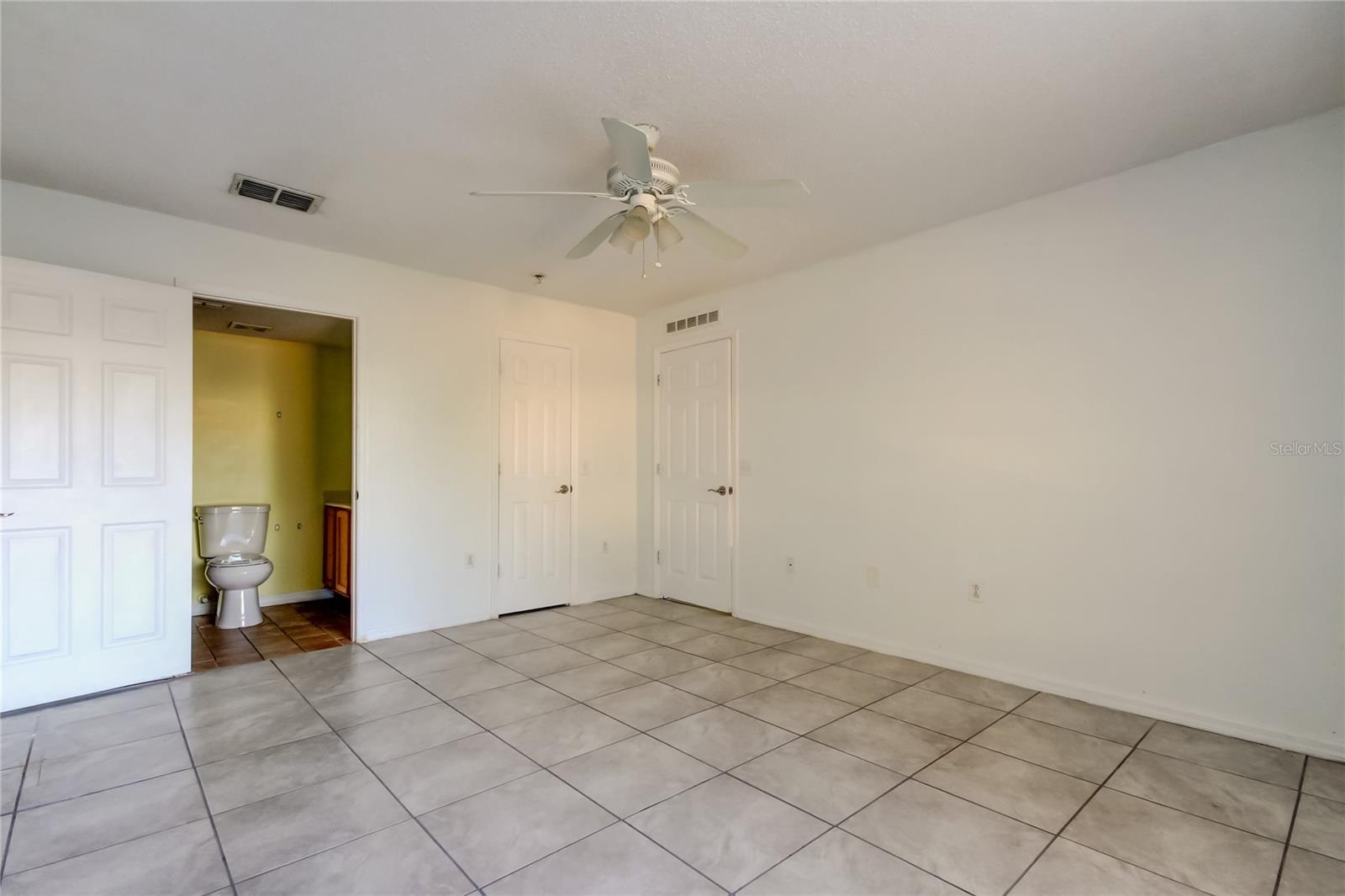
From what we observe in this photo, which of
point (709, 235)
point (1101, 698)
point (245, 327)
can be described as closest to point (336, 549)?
point (245, 327)

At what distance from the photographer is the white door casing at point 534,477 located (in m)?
4.86

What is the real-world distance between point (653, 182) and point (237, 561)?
13.6ft

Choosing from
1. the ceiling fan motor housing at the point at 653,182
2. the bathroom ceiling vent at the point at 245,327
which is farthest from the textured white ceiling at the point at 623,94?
the bathroom ceiling vent at the point at 245,327

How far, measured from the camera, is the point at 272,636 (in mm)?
4238

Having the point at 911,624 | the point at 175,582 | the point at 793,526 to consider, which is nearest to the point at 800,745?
the point at 911,624

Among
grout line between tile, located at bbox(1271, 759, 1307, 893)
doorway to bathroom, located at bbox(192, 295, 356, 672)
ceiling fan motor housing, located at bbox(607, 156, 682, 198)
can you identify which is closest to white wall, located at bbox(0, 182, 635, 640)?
doorway to bathroom, located at bbox(192, 295, 356, 672)

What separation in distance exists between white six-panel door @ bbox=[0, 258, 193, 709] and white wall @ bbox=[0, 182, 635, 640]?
0.36 m

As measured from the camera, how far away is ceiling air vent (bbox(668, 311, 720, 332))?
4.96m

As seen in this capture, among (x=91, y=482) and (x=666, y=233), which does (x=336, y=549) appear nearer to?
(x=91, y=482)

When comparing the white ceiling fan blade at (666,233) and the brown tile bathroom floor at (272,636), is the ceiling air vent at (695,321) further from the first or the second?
the brown tile bathroom floor at (272,636)

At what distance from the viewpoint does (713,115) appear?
246 centimetres

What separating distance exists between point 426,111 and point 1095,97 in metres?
2.56

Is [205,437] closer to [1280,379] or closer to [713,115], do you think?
[713,115]

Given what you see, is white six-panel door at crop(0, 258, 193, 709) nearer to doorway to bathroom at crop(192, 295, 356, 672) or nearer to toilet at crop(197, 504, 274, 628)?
doorway to bathroom at crop(192, 295, 356, 672)
